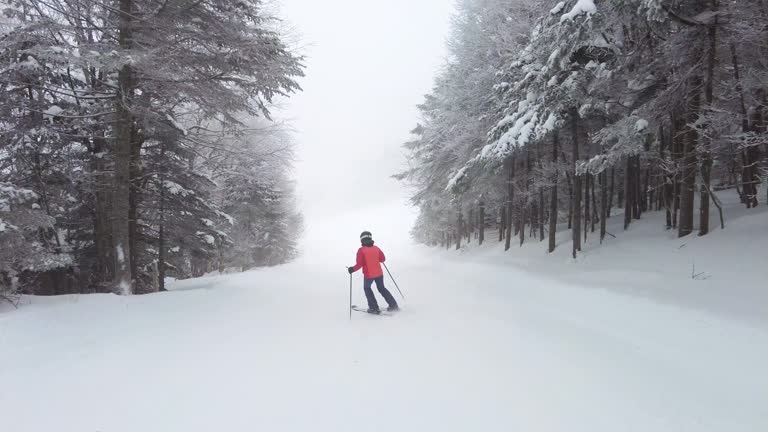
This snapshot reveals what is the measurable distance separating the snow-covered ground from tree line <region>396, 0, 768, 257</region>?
2.06 metres

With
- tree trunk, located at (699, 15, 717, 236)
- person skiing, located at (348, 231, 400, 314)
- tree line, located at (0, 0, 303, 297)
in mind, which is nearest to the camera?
tree line, located at (0, 0, 303, 297)

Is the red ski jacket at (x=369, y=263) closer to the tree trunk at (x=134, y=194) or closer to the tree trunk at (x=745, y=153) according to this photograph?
the tree trunk at (x=134, y=194)

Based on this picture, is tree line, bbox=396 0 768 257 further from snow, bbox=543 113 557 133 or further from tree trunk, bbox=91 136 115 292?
tree trunk, bbox=91 136 115 292

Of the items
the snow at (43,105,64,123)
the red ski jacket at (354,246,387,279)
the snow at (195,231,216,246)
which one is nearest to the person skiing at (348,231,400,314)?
the red ski jacket at (354,246,387,279)

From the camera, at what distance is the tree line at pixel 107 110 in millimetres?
7066

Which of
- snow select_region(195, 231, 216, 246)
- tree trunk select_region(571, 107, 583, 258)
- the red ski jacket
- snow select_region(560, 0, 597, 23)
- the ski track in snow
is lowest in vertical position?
the ski track in snow

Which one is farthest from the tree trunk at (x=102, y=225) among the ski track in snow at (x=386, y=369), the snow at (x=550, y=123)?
the snow at (x=550, y=123)

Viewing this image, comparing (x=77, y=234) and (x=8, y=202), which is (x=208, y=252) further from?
(x=8, y=202)

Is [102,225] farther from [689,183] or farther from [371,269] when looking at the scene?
[689,183]

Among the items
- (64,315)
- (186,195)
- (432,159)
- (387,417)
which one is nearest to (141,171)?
(186,195)

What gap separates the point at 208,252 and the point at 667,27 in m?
15.7

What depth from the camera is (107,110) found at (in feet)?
30.8

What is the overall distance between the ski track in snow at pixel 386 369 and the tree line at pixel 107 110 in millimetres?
2537

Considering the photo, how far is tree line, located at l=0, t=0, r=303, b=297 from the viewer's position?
23.2 feet
